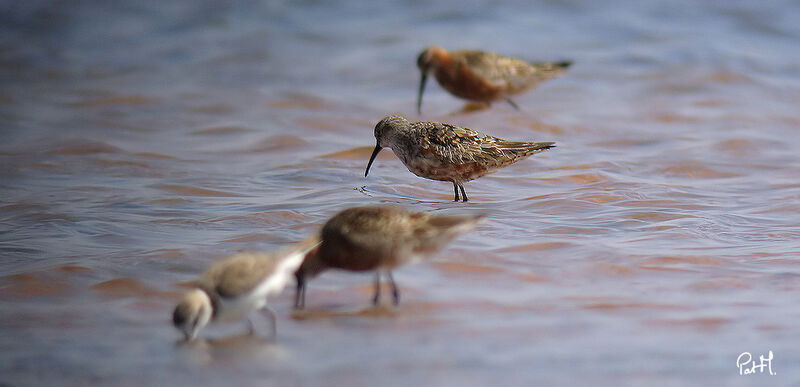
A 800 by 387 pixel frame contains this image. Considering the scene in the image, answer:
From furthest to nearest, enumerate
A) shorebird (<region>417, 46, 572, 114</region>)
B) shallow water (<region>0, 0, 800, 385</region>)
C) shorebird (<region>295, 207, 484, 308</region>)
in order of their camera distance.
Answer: shorebird (<region>417, 46, 572, 114</region>) → shorebird (<region>295, 207, 484, 308</region>) → shallow water (<region>0, 0, 800, 385</region>)

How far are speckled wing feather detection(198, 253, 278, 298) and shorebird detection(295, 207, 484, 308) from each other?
422mm

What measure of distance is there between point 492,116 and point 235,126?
3027 millimetres

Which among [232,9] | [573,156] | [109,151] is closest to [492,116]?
[573,156]

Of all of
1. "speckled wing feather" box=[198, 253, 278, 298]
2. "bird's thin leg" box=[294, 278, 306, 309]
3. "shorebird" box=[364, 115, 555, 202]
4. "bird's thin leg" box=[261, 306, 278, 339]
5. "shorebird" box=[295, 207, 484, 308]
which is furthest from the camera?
"shorebird" box=[364, 115, 555, 202]

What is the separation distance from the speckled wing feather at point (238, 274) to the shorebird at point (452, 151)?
11.2ft

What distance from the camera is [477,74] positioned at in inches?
465

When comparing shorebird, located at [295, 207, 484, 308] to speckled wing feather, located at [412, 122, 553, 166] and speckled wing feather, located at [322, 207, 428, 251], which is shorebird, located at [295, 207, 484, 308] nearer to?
speckled wing feather, located at [322, 207, 428, 251]

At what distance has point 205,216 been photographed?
731cm

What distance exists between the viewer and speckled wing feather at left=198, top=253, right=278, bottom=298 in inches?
182
